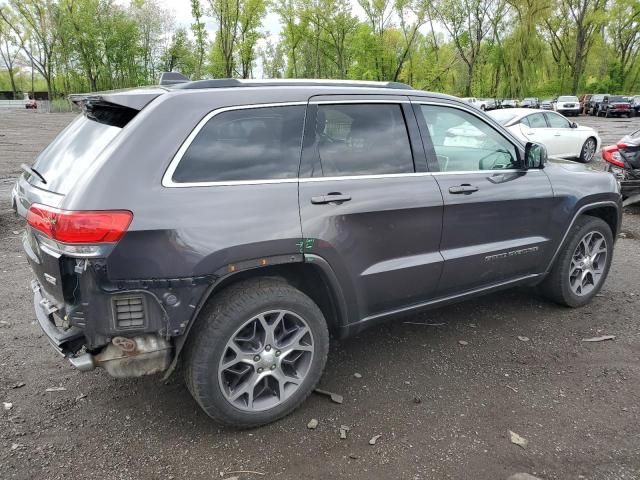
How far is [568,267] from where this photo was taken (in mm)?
4496

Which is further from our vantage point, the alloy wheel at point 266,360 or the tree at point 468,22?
the tree at point 468,22

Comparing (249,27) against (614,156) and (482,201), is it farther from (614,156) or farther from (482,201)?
(482,201)

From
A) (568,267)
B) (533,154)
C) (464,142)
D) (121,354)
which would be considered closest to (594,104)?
(568,267)

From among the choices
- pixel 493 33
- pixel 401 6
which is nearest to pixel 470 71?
pixel 493 33

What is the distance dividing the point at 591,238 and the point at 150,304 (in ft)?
12.7

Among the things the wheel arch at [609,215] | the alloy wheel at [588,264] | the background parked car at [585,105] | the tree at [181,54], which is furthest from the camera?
the tree at [181,54]

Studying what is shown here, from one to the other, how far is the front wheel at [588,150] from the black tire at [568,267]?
11.0 metres

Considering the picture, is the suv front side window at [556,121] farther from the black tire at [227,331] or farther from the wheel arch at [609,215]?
the black tire at [227,331]

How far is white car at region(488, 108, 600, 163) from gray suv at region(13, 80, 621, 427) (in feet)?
32.0

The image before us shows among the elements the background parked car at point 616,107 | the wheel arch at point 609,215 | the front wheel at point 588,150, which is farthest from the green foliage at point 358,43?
the wheel arch at point 609,215

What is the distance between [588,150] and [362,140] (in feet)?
44.3

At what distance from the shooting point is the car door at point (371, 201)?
304cm

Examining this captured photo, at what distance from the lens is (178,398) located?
336 centimetres

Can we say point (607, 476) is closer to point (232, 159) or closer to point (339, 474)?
point (339, 474)
